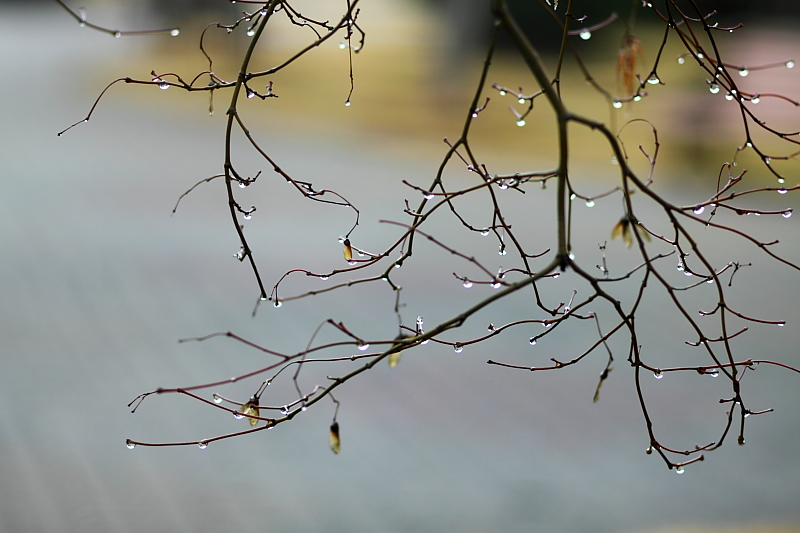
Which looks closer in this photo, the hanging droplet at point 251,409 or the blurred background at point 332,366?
the hanging droplet at point 251,409

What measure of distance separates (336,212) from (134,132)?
12.0ft

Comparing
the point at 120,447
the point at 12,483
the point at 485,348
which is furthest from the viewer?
the point at 485,348

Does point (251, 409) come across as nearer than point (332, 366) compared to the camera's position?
Yes

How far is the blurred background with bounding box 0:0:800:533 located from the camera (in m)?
3.53

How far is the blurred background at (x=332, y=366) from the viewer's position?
3529 millimetres

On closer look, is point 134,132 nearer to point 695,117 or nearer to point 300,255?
point 300,255

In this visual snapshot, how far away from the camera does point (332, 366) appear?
4.90 m

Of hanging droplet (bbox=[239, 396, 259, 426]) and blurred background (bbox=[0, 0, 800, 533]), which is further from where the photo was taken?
blurred background (bbox=[0, 0, 800, 533])

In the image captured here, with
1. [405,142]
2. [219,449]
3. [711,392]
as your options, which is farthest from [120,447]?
[405,142]

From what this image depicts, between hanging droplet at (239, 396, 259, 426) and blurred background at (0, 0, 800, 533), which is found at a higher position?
blurred background at (0, 0, 800, 533)

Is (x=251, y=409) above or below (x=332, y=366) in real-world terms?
below

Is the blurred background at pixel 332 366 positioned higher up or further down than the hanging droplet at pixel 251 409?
higher up

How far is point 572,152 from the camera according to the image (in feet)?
31.4

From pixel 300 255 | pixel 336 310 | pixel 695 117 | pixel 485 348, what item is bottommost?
pixel 485 348
